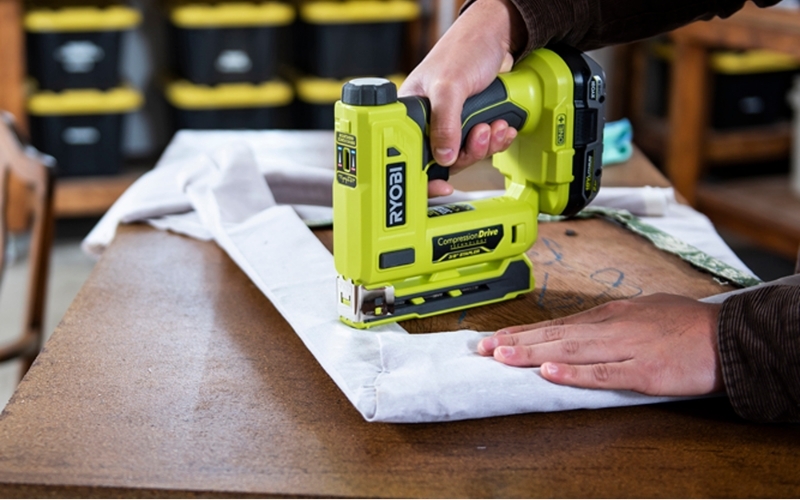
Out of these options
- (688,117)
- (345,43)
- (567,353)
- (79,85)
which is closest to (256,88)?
(345,43)

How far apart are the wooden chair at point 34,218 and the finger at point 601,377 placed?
1.03 metres

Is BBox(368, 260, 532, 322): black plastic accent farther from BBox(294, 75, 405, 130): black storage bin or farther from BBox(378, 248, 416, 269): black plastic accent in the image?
BBox(294, 75, 405, 130): black storage bin

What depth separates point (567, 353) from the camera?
0.92 m

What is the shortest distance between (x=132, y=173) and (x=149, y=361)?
2579 mm

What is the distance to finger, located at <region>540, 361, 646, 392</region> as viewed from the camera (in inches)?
34.9

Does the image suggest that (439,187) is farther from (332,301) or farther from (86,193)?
(86,193)

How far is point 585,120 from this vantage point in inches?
45.2

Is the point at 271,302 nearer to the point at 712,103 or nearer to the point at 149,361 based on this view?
the point at 149,361

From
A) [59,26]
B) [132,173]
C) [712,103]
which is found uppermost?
[59,26]

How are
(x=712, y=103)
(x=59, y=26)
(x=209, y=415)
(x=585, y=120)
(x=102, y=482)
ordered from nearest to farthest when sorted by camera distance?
(x=102, y=482), (x=209, y=415), (x=585, y=120), (x=59, y=26), (x=712, y=103)

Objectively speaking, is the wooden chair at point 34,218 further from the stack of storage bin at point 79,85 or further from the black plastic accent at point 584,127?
the stack of storage bin at point 79,85

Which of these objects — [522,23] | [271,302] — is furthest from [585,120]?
[271,302]

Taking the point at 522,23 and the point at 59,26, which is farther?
the point at 59,26

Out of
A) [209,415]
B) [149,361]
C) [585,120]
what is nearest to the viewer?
[209,415]
